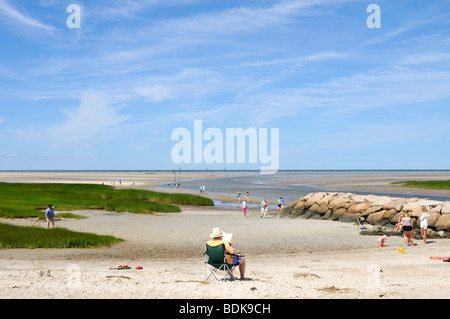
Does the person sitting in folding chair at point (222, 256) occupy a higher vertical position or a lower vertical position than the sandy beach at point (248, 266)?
higher

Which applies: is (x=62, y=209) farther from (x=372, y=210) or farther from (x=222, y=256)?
(x=222, y=256)

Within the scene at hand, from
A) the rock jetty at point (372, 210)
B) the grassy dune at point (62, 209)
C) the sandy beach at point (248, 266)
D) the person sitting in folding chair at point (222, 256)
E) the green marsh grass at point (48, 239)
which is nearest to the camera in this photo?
the sandy beach at point (248, 266)

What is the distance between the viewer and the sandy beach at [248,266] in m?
10.3

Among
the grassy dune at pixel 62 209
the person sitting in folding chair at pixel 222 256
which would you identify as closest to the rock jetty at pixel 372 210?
the grassy dune at pixel 62 209

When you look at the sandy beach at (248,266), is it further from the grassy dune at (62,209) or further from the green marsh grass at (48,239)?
the grassy dune at (62,209)

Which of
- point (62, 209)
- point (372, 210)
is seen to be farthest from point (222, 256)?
point (62, 209)

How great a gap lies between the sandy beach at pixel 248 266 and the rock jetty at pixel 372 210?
7.46 feet

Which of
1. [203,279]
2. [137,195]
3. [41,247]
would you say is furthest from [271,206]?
[203,279]

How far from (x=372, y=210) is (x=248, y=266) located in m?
16.9

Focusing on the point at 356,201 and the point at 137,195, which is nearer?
the point at 356,201

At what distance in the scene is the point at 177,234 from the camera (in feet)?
82.3

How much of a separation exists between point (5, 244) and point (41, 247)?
150 centimetres
